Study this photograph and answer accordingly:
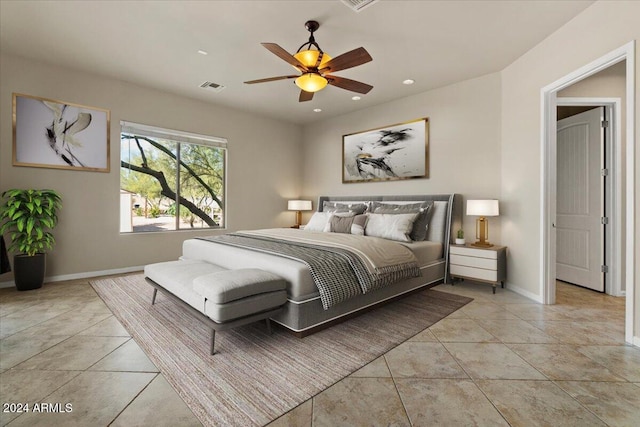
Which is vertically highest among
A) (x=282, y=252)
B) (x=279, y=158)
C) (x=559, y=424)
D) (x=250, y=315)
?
(x=279, y=158)

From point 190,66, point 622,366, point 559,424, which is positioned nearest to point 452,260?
point 622,366

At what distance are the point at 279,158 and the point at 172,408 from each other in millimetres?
5518

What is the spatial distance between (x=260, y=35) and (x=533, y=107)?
323 cm

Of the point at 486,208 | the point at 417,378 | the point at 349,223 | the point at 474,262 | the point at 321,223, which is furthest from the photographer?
the point at 321,223

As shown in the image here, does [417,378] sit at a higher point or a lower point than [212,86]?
lower

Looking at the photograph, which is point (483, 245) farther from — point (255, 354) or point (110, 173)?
point (110, 173)

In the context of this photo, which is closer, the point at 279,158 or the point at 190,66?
the point at 190,66

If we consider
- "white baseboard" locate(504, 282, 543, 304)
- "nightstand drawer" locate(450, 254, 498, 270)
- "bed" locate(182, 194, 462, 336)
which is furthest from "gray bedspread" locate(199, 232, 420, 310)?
"white baseboard" locate(504, 282, 543, 304)

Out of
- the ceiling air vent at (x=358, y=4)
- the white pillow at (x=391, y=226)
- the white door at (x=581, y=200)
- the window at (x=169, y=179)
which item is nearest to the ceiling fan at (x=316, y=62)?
the ceiling air vent at (x=358, y=4)

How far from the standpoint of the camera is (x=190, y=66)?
398 cm

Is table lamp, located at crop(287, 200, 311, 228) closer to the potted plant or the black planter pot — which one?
the potted plant

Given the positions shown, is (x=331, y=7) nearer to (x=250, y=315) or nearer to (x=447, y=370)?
(x=250, y=315)

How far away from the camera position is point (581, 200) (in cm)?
404

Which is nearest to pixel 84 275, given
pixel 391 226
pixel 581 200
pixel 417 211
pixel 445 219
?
pixel 391 226
